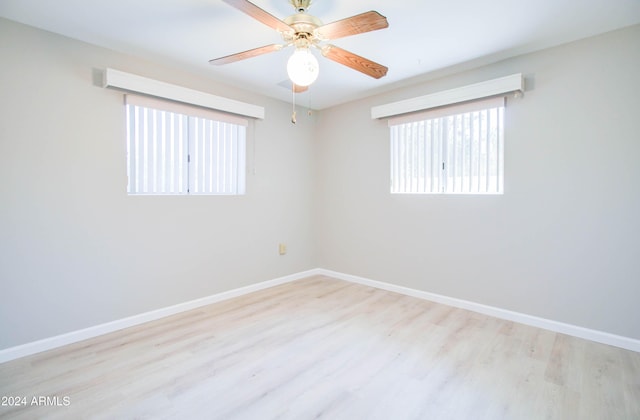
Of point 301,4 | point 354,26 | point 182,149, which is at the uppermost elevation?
point 301,4

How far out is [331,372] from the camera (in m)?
2.05

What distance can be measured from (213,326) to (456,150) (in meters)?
2.89

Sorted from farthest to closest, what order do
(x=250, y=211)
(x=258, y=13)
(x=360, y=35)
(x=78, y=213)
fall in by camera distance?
(x=250, y=211) < (x=78, y=213) < (x=360, y=35) < (x=258, y=13)

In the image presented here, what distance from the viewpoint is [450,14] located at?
6.96ft

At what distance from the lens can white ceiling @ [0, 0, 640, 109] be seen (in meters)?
Result: 2.03

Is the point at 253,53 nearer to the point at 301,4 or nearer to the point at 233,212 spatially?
the point at 301,4

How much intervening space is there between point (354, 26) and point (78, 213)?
249cm

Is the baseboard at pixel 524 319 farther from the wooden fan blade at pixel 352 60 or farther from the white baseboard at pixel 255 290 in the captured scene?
the wooden fan blade at pixel 352 60

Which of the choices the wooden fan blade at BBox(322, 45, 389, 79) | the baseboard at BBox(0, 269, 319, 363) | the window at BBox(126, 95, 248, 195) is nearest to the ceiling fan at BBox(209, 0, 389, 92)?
the wooden fan blade at BBox(322, 45, 389, 79)

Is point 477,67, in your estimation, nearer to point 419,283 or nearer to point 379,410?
point 419,283

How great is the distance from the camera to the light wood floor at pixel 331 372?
1695mm

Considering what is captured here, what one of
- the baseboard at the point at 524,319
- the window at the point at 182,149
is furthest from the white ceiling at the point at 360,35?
the baseboard at the point at 524,319

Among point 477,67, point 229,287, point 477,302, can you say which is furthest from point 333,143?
point 477,302

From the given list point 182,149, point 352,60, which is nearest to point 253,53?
point 352,60
